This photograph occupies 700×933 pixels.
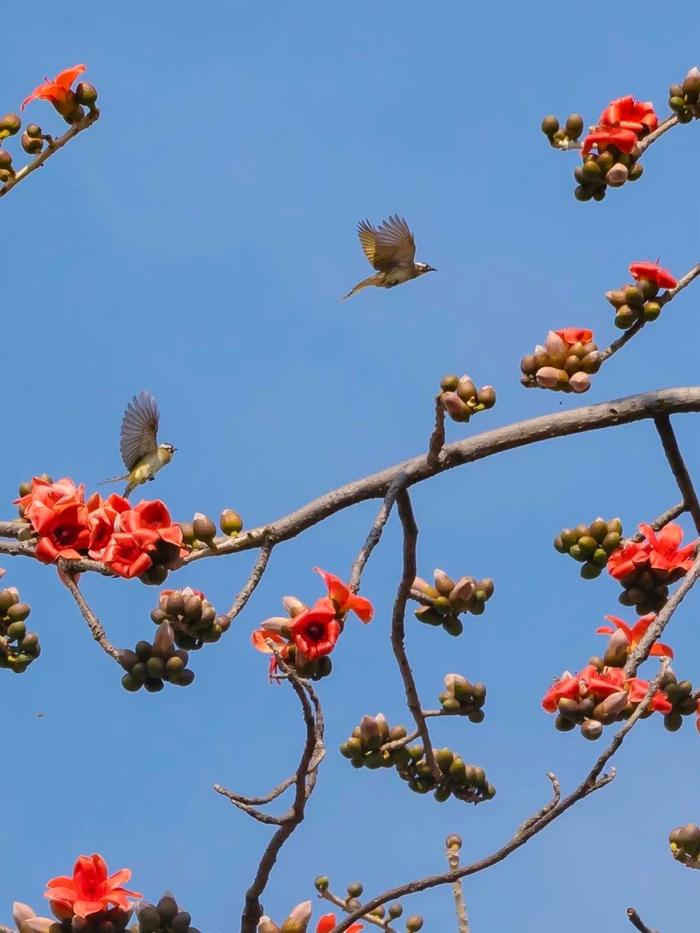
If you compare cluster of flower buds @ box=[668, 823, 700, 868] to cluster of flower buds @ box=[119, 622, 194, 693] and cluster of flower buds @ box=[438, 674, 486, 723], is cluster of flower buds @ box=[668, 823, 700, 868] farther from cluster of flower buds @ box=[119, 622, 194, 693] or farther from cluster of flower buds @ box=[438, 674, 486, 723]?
cluster of flower buds @ box=[119, 622, 194, 693]

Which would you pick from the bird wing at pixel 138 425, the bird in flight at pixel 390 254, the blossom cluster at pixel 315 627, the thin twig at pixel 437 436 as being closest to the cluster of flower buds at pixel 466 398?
the thin twig at pixel 437 436

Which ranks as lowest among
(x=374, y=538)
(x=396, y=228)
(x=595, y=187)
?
(x=374, y=538)

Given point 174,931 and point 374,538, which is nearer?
point 174,931

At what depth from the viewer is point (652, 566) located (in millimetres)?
4215

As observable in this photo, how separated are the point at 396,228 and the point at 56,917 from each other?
552cm

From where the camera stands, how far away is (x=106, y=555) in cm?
395

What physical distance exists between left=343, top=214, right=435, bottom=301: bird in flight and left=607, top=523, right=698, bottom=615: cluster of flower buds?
4566 millimetres

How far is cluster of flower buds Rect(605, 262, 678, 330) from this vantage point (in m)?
4.63

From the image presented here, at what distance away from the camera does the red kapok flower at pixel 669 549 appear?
420 centimetres

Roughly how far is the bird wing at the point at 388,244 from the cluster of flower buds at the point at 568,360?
387 centimetres

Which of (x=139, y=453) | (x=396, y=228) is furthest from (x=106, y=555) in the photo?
(x=396, y=228)

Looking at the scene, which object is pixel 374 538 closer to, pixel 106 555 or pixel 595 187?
pixel 106 555

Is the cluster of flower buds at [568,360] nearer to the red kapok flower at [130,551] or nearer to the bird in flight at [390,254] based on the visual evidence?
the red kapok flower at [130,551]

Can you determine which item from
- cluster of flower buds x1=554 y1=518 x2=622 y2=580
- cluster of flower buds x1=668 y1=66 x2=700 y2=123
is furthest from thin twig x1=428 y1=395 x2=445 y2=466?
cluster of flower buds x1=668 y1=66 x2=700 y2=123
